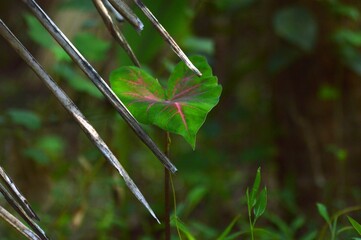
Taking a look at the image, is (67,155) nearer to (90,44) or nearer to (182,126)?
(90,44)

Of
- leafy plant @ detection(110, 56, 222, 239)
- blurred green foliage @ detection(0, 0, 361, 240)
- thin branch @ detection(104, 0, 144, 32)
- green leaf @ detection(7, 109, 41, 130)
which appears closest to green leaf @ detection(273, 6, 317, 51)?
blurred green foliage @ detection(0, 0, 361, 240)

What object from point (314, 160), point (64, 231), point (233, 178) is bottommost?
point (233, 178)

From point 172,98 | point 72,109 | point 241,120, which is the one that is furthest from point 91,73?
point 241,120

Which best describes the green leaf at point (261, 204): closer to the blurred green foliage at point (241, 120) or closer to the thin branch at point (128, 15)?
the thin branch at point (128, 15)

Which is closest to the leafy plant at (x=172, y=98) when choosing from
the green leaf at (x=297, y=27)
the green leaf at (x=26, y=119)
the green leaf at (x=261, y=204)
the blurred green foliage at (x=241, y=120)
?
the green leaf at (x=261, y=204)

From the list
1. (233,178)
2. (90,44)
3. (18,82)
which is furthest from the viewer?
(18,82)

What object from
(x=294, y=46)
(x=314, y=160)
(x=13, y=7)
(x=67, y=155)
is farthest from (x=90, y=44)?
(x=13, y=7)

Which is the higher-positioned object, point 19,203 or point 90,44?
point 19,203
